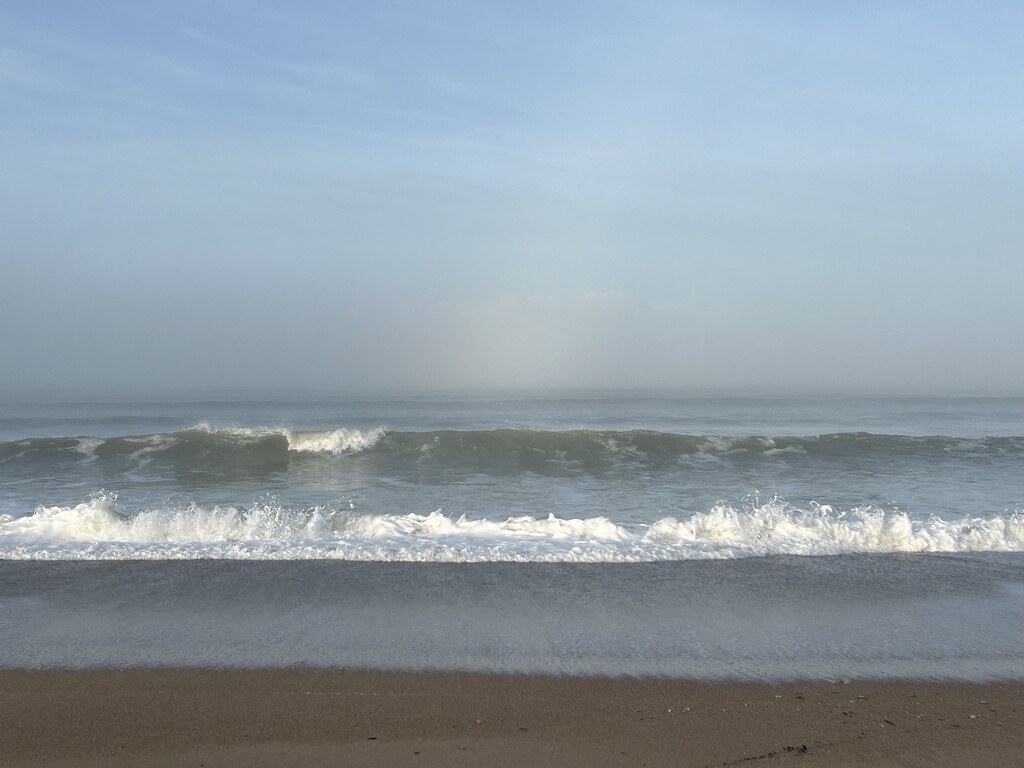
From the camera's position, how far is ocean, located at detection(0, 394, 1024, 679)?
5.77m

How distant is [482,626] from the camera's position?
20.6 ft

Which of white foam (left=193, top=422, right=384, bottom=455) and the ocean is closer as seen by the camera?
the ocean

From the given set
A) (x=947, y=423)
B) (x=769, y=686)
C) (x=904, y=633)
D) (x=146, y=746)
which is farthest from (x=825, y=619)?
(x=947, y=423)

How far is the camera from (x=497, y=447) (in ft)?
66.3

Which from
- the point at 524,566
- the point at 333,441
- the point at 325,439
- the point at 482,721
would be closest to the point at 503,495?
the point at 524,566

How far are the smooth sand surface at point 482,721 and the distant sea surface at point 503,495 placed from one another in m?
3.55

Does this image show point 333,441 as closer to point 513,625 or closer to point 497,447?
point 497,447

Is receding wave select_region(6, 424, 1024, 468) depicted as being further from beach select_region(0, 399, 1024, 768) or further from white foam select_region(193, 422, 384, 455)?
beach select_region(0, 399, 1024, 768)

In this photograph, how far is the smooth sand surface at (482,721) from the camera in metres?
4.18

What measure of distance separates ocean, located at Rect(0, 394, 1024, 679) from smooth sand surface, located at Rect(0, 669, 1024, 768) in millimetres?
307

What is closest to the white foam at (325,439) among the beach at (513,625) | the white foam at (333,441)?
the white foam at (333,441)

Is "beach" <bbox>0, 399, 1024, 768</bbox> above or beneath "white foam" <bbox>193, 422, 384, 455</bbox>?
beneath

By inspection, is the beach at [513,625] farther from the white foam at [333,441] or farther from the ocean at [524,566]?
the white foam at [333,441]

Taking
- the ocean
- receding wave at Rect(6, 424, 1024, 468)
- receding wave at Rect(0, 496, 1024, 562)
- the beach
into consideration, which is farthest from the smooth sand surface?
receding wave at Rect(6, 424, 1024, 468)
